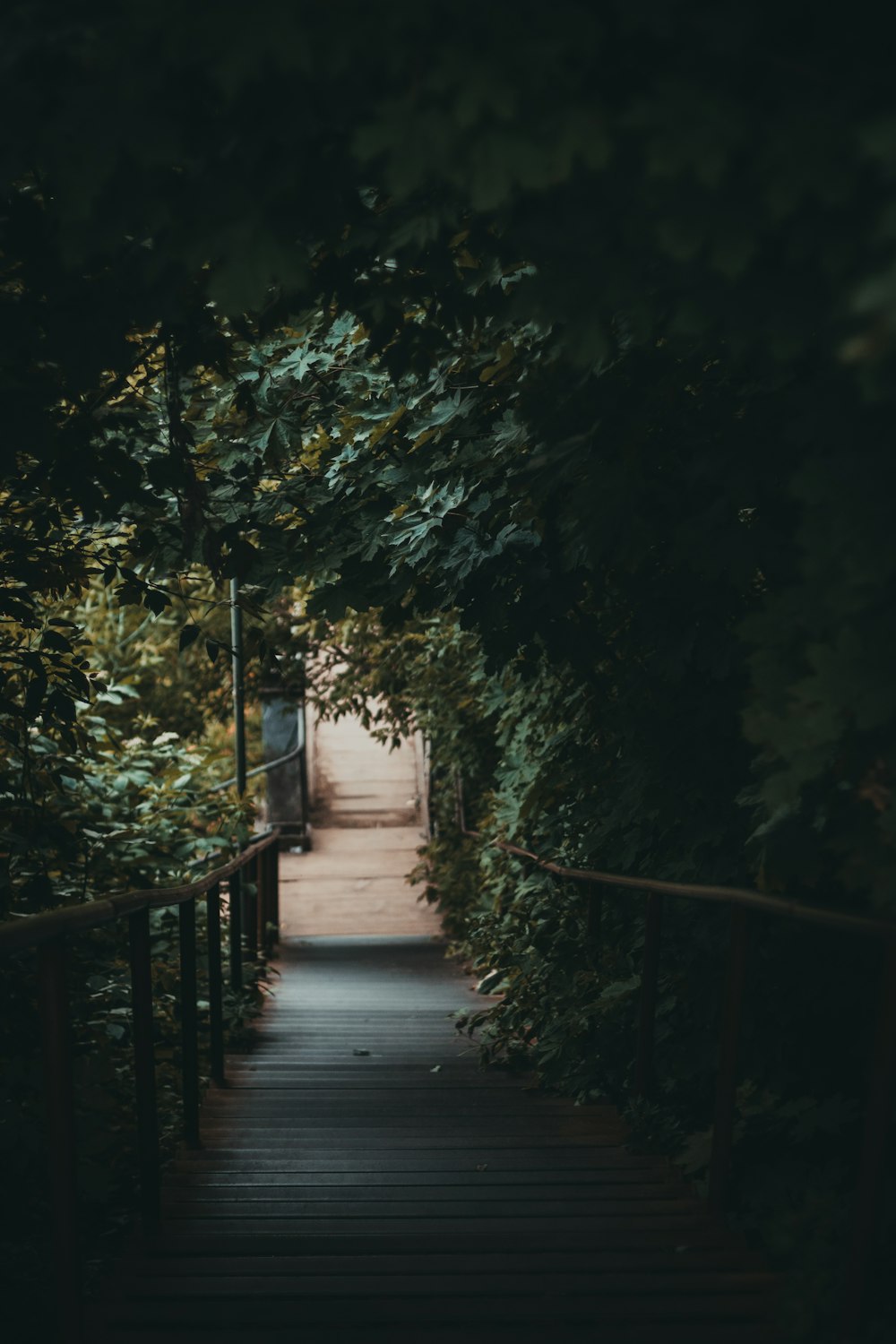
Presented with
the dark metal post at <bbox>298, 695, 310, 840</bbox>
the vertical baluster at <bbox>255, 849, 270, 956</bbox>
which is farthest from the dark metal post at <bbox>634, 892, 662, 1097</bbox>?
the dark metal post at <bbox>298, 695, 310, 840</bbox>

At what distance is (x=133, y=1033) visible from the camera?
2818mm

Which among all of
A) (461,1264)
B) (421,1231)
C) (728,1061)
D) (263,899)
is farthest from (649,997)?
(263,899)

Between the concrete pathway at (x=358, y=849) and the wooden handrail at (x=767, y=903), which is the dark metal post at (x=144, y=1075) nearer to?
the wooden handrail at (x=767, y=903)

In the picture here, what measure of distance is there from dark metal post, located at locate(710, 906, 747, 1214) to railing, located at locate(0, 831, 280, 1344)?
129cm

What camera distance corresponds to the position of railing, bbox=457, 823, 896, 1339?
1.93 metres

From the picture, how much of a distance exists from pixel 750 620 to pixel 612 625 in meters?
2.12

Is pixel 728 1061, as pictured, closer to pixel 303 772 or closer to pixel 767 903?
pixel 767 903

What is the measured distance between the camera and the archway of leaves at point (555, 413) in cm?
Answer: 138

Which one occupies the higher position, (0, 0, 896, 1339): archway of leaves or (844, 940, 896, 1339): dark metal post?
(0, 0, 896, 1339): archway of leaves

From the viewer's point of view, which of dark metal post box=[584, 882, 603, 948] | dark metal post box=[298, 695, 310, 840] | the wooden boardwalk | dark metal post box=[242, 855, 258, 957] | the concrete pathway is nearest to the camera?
the wooden boardwalk

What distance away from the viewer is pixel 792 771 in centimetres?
163

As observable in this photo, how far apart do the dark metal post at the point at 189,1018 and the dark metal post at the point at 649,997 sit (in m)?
1.34

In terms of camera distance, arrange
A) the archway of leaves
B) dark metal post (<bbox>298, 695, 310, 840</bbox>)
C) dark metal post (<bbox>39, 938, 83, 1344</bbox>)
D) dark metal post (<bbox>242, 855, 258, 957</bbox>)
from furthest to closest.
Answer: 1. dark metal post (<bbox>298, 695, 310, 840</bbox>)
2. dark metal post (<bbox>242, 855, 258, 957</bbox>)
3. dark metal post (<bbox>39, 938, 83, 1344</bbox>)
4. the archway of leaves

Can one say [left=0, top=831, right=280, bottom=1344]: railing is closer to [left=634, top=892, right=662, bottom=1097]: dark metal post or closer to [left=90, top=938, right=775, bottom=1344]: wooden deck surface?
[left=90, top=938, right=775, bottom=1344]: wooden deck surface
